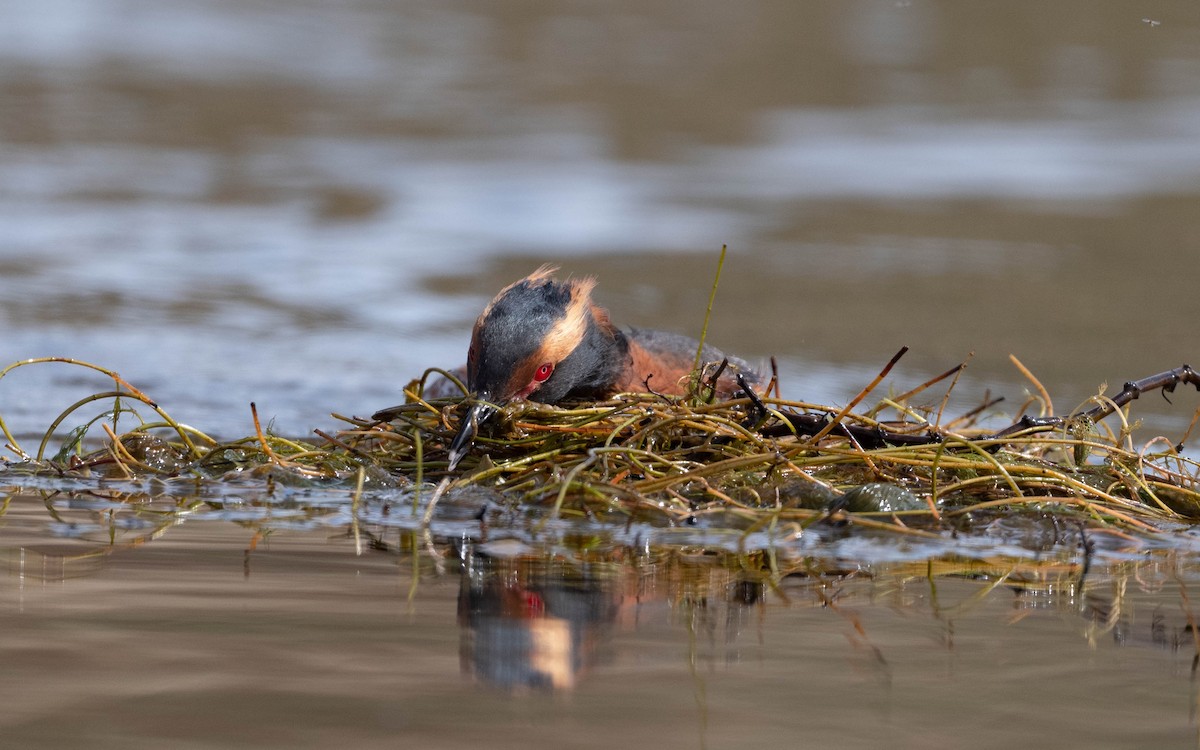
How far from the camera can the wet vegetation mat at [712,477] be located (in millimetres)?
5387

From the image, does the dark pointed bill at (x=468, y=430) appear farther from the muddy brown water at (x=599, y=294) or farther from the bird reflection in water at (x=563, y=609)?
the bird reflection in water at (x=563, y=609)

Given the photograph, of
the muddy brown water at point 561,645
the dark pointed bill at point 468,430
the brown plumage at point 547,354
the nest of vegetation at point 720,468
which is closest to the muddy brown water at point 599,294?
the muddy brown water at point 561,645

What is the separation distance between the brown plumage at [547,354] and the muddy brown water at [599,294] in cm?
58

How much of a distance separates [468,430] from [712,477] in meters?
0.83

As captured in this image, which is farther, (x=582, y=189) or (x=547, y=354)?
(x=582, y=189)

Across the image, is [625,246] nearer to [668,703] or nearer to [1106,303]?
[1106,303]

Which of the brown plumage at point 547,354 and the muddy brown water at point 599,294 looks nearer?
the muddy brown water at point 599,294

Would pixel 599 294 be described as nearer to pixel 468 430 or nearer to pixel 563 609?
pixel 468 430

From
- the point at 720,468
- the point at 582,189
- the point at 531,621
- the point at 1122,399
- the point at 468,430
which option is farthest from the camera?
the point at 582,189

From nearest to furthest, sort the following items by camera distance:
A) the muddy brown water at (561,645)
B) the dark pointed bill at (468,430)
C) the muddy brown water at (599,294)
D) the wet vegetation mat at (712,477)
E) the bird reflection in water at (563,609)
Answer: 1. the muddy brown water at (561,645)
2. the muddy brown water at (599,294)
3. the bird reflection in water at (563,609)
4. the wet vegetation mat at (712,477)
5. the dark pointed bill at (468,430)

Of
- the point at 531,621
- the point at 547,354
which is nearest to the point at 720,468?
the point at 547,354

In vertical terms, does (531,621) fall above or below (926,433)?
below

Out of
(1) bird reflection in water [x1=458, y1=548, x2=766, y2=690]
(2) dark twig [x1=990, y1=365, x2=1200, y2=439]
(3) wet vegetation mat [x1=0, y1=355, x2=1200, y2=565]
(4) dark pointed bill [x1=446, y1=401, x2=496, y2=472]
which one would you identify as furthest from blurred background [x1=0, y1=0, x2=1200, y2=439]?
(1) bird reflection in water [x1=458, y1=548, x2=766, y2=690]

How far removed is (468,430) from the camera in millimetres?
5703
